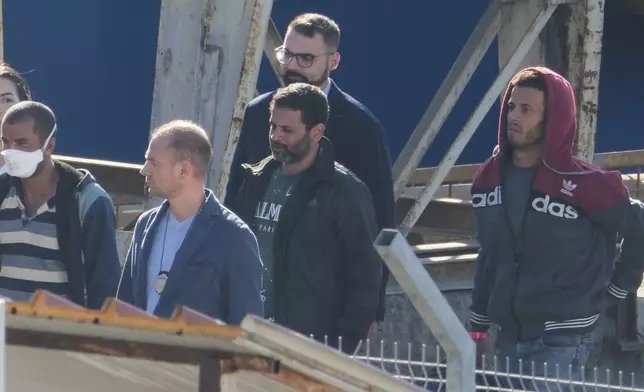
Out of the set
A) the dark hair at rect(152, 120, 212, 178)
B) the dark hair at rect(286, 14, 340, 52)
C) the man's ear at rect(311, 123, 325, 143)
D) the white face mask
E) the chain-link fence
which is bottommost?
the chain-link fence

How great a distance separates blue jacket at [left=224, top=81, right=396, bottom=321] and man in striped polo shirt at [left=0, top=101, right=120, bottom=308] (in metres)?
0.54

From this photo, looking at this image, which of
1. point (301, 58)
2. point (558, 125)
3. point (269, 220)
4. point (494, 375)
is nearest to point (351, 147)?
point (301, 58)

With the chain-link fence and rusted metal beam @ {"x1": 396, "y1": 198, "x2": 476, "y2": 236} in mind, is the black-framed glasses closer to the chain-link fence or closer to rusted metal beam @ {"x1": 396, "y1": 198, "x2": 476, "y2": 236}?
the chain-link fence

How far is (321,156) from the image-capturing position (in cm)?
466

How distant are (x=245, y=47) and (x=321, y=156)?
1.86m

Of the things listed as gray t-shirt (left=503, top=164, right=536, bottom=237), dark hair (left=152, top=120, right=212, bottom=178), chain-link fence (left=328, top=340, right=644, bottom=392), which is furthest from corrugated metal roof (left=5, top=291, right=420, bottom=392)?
gray t-shirt (left=503, top=164, right=536, bottom=237)

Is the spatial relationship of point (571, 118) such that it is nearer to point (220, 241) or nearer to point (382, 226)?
point (382, 226)

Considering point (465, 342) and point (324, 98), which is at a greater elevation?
point (324, 98)

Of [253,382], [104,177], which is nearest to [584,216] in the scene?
[253,382]

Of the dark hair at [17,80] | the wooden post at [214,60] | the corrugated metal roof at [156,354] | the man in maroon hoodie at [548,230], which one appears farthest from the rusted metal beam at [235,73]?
the corrugated metal roof at [156,354]

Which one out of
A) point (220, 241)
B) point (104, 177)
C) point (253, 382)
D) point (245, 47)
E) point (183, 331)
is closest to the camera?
point (183, 331)

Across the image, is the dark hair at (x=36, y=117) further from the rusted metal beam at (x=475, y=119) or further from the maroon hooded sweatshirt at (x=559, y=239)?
the rusted metal beam at (x=475, y=119)

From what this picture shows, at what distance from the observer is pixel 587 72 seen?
744cm

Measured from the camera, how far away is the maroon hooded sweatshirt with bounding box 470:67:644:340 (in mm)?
4531
